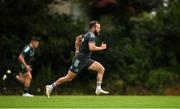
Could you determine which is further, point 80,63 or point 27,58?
point 27,58

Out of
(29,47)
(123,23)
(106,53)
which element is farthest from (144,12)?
(29,47)

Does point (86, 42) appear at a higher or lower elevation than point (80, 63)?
higher

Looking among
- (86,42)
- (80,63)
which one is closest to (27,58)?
(80,63)

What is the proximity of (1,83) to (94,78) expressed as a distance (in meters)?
4.44

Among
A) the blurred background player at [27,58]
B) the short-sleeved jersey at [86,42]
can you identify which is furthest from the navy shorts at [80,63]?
the blurred background player at [27,58]

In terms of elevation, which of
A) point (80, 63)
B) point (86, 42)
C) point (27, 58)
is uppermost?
point (86, 42)

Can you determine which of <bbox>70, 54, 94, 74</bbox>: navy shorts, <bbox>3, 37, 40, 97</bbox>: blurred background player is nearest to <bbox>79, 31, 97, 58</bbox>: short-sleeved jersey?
<bbox>70, 54, 94, 74</bbox>: navy shorts

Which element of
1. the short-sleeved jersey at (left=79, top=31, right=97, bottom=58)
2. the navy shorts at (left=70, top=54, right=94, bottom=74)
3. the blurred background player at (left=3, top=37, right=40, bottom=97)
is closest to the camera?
the short-sleeved jersey at (left=79, top=31, right=97, bottom=58)

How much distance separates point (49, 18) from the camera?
107 feet

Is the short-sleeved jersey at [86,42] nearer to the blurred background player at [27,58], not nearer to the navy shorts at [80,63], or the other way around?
the navy shorts at [80,63]

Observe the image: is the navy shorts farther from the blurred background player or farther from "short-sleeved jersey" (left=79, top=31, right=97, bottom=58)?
the blurred background player

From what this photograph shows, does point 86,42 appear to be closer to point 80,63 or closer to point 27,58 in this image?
point 80,63

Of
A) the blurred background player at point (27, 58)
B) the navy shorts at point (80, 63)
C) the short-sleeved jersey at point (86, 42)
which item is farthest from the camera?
the blurred background player at point (27, 58)

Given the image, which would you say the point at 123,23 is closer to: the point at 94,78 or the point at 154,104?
the point at 94,78
